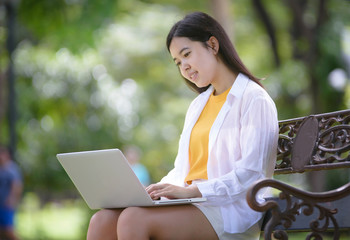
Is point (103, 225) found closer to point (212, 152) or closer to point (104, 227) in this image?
point (104, 227)

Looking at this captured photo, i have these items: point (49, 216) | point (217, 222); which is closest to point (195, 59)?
point (217, 222)

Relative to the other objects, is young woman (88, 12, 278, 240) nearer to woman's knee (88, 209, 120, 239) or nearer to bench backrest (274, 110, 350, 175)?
woman's knee (88, 209, 120, 239)

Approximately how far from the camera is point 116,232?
285cm

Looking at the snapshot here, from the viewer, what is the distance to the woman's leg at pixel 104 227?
2.85 meters

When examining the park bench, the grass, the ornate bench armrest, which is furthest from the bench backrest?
the grass

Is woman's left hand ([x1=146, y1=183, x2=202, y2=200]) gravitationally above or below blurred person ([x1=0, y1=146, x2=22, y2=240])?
above

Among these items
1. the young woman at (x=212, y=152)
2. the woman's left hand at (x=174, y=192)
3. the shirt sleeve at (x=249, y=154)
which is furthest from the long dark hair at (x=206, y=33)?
the woman's left hand at (x=174, y=192)

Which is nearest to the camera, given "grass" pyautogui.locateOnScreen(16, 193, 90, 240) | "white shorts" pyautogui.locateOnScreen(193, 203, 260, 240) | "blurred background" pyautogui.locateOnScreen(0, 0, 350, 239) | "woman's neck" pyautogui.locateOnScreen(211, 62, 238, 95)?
"white shorts" pyautogui.locateOnScreen(193, 203, 260, 240)

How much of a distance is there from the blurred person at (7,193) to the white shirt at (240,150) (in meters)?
7.01

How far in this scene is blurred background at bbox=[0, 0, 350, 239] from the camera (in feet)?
Answer: 31.3

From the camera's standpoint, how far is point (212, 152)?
303 cm

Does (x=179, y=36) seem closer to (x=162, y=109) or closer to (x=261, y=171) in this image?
(x=261, y=171)

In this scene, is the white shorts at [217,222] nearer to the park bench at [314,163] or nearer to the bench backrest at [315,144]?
the park bench at [314,163]

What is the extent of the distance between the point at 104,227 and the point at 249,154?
709 mm
